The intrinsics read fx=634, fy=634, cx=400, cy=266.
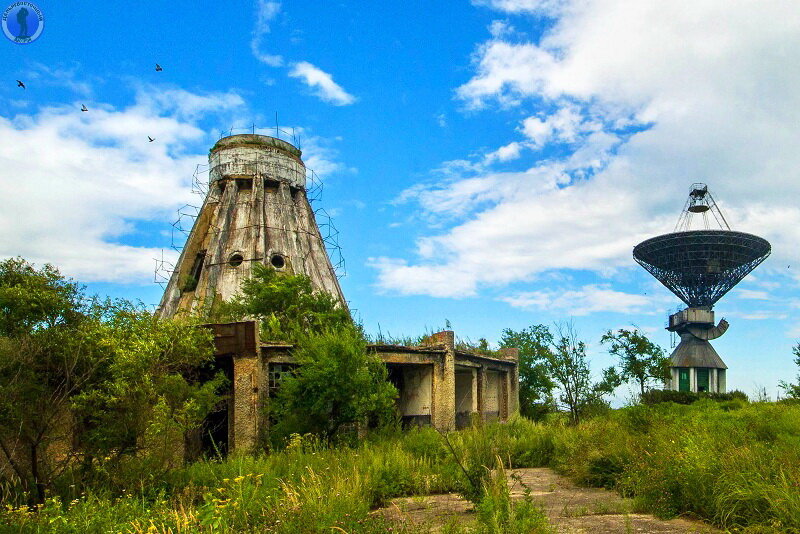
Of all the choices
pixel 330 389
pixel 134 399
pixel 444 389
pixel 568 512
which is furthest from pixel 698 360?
pixel 134 399

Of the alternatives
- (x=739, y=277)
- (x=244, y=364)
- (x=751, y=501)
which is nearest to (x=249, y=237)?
(x=244, y=364)

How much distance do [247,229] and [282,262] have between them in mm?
2712

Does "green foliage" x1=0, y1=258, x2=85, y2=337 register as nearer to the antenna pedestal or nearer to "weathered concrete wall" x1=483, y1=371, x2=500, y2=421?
"weathered concrete wall" x1=483, y1=371, x2=500, y2=421

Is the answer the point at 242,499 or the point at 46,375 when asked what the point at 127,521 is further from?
the point at 46,375

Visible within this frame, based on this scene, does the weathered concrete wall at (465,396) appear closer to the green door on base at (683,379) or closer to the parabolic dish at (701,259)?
the parabolic dish at (701,259)

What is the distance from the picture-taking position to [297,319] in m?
23.3

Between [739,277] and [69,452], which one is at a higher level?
[739,277]

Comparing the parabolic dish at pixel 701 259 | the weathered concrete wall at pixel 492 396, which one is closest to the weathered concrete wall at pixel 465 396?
the weathered concrete wall at pixel 492 396

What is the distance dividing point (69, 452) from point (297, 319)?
1253 cm

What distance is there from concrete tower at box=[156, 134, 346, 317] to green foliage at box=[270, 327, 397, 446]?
1594 centimetres

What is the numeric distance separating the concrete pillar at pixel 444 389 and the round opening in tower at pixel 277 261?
12932mm

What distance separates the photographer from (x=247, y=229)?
33.9 m

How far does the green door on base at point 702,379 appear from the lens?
2063 inches

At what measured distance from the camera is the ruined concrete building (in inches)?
894
